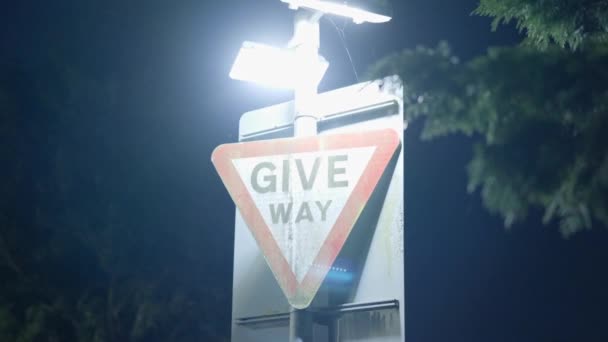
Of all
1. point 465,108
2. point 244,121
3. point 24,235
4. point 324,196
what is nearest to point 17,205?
point 24,235

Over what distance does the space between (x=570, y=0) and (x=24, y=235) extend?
865 centimetres

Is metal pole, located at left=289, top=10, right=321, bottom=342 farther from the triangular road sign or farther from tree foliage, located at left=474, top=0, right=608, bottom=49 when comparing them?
tree foliage, located at left=474, top=0, right=608, bottom=49

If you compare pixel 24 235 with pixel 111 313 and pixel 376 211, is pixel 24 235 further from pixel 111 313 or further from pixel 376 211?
pixel 376 211

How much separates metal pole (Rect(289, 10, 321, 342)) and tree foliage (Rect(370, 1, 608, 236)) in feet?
3.38

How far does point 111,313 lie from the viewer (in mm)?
12242

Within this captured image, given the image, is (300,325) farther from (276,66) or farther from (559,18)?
(559,18)

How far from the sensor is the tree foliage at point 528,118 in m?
4.13

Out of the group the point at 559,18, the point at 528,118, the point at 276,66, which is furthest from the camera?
the point at 559,18

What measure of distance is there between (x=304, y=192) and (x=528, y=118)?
1324mm

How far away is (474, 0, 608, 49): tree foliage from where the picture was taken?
5.98 meters

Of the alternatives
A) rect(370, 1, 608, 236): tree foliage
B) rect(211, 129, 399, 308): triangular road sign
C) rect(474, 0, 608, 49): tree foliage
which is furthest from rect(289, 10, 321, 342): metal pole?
rect(474, 0, 608, 49): tree foliage

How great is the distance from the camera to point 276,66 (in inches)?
216

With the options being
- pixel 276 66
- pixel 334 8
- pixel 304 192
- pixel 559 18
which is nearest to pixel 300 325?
pixel 304 192

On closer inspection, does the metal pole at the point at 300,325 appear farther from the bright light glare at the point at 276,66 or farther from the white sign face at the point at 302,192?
the bright light glare at the point at 276,66
